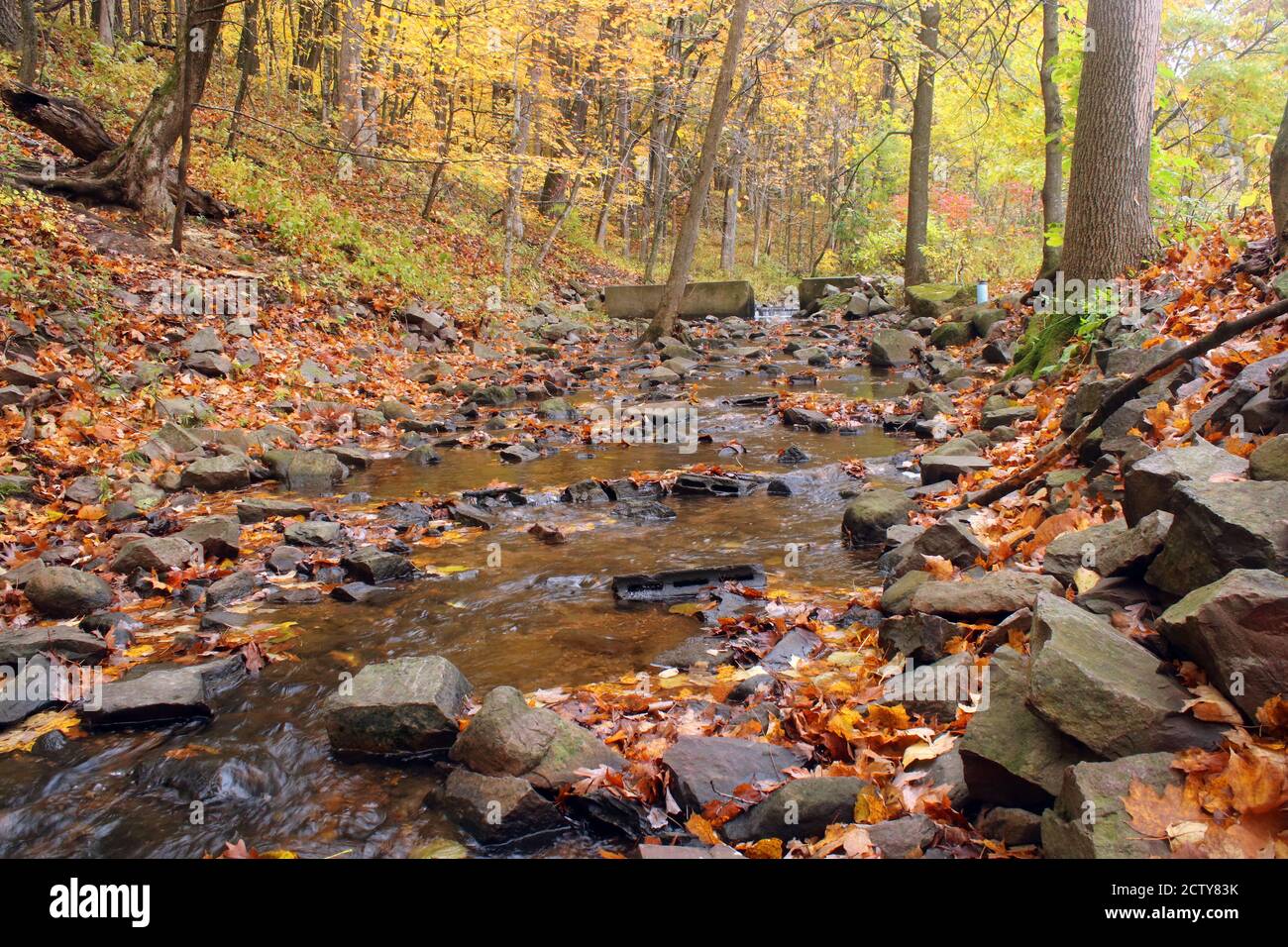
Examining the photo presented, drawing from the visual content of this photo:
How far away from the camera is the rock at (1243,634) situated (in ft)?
8.39

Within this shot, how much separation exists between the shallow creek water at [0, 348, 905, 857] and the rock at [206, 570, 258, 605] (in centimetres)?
34

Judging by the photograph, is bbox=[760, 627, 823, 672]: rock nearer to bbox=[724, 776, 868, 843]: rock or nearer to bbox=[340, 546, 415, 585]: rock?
bbox=[724, 776, 868, 843]: rock

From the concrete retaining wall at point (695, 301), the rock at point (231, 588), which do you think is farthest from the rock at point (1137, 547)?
the concrete retaining wall at point (695, 301)

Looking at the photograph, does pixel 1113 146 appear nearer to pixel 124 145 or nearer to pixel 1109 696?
pixel 1109 696

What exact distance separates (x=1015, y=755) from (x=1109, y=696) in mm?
343

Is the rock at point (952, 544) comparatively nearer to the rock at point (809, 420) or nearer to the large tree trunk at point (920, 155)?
the rock at point (809, 420)

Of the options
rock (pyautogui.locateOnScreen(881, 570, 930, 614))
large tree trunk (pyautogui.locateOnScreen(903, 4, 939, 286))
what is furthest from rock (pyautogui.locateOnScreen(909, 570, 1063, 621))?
large tree trunk (pyautogui.locateOnScreen(903, 4, 939, 286))

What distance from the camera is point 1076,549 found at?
409 centimetres

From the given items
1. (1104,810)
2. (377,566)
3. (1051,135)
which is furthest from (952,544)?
(1051,135)

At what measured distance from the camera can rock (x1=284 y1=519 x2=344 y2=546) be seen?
653 cm

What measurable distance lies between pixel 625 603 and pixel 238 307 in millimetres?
9858

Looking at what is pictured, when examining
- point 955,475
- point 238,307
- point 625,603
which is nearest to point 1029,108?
point 955,475

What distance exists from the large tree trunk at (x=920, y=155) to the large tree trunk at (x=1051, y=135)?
2804mm

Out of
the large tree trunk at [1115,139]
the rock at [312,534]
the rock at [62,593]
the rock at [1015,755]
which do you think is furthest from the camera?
the large tree trunk at [1115,139]
